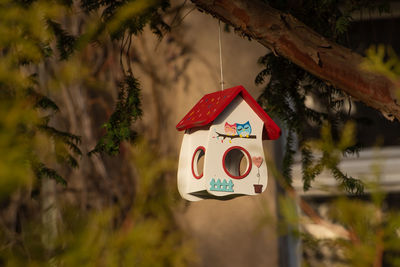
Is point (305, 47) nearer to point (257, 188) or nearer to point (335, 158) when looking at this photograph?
point (335, 158)

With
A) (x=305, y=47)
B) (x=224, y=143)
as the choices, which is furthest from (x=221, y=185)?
(x=305, y=47)

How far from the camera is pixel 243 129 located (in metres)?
1.05

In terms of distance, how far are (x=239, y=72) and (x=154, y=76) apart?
0.41 meters

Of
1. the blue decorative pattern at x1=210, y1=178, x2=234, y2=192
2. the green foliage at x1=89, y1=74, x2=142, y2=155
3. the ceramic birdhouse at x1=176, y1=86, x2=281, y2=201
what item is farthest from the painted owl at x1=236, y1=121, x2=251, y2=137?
the green foliage at x1=89, y1=74, x2=142, y2=155

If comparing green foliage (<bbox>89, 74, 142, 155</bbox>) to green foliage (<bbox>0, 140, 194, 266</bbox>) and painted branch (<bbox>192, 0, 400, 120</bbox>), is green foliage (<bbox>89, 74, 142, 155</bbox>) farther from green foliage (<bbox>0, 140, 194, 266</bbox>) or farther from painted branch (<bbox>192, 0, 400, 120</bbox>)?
painted branch (<bbox>192, 0, 400, 120</bbox>)

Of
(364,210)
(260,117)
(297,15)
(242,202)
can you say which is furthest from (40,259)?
(242,202)

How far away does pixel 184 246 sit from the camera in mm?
2113

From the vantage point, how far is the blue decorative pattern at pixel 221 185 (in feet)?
3.26

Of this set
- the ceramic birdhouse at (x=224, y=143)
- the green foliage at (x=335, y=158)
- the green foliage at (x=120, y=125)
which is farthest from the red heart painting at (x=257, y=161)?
the green foliage at (x=120, y=125)

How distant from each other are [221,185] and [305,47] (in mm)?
320

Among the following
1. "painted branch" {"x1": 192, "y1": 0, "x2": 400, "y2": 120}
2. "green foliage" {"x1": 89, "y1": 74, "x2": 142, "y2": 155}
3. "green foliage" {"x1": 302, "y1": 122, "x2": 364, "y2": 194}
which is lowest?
"green foliage" {"x1": 302, "y1": 122, "x2": 364, "y2": 194}

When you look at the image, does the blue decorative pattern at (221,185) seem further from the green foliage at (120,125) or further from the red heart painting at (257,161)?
the green foliage at (120,125)

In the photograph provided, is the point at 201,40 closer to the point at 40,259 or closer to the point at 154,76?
the point at 154,76

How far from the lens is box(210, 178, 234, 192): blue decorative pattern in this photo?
39.2 inches
